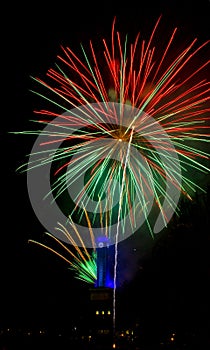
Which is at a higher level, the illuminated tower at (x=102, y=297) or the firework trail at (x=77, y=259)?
the firework trail at (x=77, y=259)

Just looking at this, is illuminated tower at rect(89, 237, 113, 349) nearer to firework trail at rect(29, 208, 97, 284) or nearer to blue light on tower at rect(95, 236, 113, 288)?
blue light on tower at rect(95, 236, 113, 288)

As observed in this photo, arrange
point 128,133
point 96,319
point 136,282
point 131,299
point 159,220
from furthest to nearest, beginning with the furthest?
1. point 159,220
2. point 136,282
3. point 131,299
4. point 96,319
5. point 128,133

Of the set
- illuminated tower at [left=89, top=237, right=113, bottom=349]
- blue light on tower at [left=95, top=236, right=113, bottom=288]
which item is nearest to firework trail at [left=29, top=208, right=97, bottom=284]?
blue light on tower at [left=95, top=236, right=113, bottom=288]

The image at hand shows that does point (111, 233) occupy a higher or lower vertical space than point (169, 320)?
higher

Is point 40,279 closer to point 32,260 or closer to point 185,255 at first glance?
point 32,260

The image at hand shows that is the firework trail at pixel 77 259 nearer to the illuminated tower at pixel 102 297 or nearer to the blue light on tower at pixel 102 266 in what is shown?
the blue light on tower at pixel 102 266

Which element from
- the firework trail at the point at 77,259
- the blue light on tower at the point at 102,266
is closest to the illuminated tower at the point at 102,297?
the blue light on tower at the point at 102,266

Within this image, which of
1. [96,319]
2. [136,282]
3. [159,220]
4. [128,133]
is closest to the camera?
[128,133]

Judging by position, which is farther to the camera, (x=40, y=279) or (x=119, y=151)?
(x=40, y=279)

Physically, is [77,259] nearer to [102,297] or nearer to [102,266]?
[102,266]

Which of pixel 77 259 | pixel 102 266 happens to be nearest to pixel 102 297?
pixel 102 266

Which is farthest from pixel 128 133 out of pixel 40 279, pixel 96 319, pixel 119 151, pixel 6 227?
pixel 40 279
